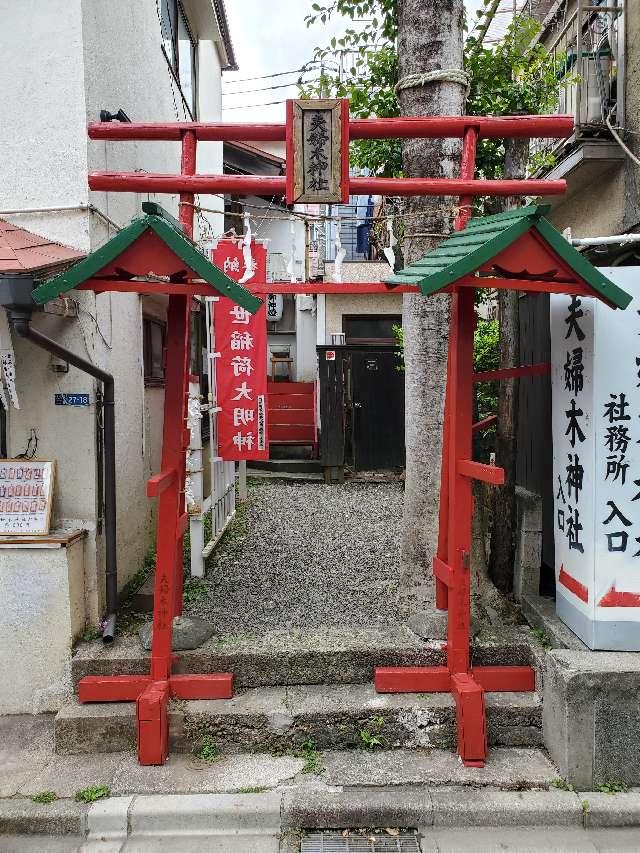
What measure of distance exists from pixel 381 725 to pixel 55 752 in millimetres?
2549

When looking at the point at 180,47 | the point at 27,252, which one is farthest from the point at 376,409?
the point at 27,252

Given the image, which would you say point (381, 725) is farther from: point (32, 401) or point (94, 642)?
point (32, 401)

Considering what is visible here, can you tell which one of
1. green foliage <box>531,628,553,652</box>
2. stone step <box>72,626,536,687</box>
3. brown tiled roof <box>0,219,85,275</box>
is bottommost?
stone step <box>72,626,536,687</box>

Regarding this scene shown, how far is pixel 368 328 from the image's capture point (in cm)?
1716

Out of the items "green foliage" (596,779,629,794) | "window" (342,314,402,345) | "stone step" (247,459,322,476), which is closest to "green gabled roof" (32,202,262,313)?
"green foliage" (596,779,629,794)

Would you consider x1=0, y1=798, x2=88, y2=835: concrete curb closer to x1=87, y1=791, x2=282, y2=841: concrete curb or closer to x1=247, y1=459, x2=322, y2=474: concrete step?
x1=87, y1=791, x2=282, y2=841: concrete curb

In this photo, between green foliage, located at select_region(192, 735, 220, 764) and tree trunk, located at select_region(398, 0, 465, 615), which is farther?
tree trunk, located at select_region(398, 0, 465, 615)

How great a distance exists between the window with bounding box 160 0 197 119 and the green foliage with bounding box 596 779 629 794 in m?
10.1

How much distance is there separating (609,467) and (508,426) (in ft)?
5.23

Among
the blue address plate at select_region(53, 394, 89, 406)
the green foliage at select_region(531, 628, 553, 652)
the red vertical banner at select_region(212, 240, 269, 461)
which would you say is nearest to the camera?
the green foliage at select_region(531, 628, 553, 652)

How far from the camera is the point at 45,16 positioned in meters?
5.55

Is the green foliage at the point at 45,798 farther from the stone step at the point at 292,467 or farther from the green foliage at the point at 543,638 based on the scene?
the stone step at the point at 292,467

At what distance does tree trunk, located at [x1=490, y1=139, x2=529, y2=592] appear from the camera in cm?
604

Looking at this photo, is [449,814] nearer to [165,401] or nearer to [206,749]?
[206,749]
